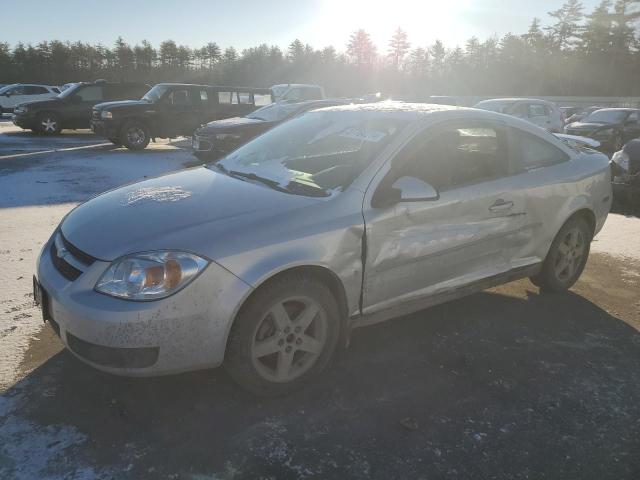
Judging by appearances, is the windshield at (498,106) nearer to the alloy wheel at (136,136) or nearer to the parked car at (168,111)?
the parked car at (168,111)

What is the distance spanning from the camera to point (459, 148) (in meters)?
3.80

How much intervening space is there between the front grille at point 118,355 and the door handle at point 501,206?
2326 millimetres

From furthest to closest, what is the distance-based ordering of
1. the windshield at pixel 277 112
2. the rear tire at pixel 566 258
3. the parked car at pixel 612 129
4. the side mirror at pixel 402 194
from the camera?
the parked car at pixel 612 129
the windshield at pixel 277 112
the rear tire at pixel 566 258
the side mirror at pixel 402 194

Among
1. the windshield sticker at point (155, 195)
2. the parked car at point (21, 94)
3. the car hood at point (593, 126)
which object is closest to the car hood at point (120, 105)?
the windshield sticker at point (155, 195)

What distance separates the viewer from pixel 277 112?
472 inches

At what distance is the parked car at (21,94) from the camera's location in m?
25.6

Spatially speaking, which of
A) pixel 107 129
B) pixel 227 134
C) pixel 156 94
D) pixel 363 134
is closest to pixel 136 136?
pixel 107 129

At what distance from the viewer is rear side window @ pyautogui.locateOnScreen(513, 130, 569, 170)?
3.88 metres

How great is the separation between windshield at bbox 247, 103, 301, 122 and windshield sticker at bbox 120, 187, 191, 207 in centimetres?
858

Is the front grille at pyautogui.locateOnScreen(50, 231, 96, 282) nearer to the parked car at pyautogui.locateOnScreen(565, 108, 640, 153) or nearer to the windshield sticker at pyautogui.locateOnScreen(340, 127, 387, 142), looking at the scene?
the windshield sticker at pyautogui.locateOnScreen(340, 127, 387, 142)

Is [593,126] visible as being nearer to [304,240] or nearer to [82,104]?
[82,104]

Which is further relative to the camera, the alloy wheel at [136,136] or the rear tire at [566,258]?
the alloy wheel at [136,136]

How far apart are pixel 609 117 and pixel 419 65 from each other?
5413 cm

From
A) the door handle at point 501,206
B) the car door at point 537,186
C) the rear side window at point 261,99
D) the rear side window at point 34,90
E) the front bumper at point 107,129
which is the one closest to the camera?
the door handle at point 501,206
